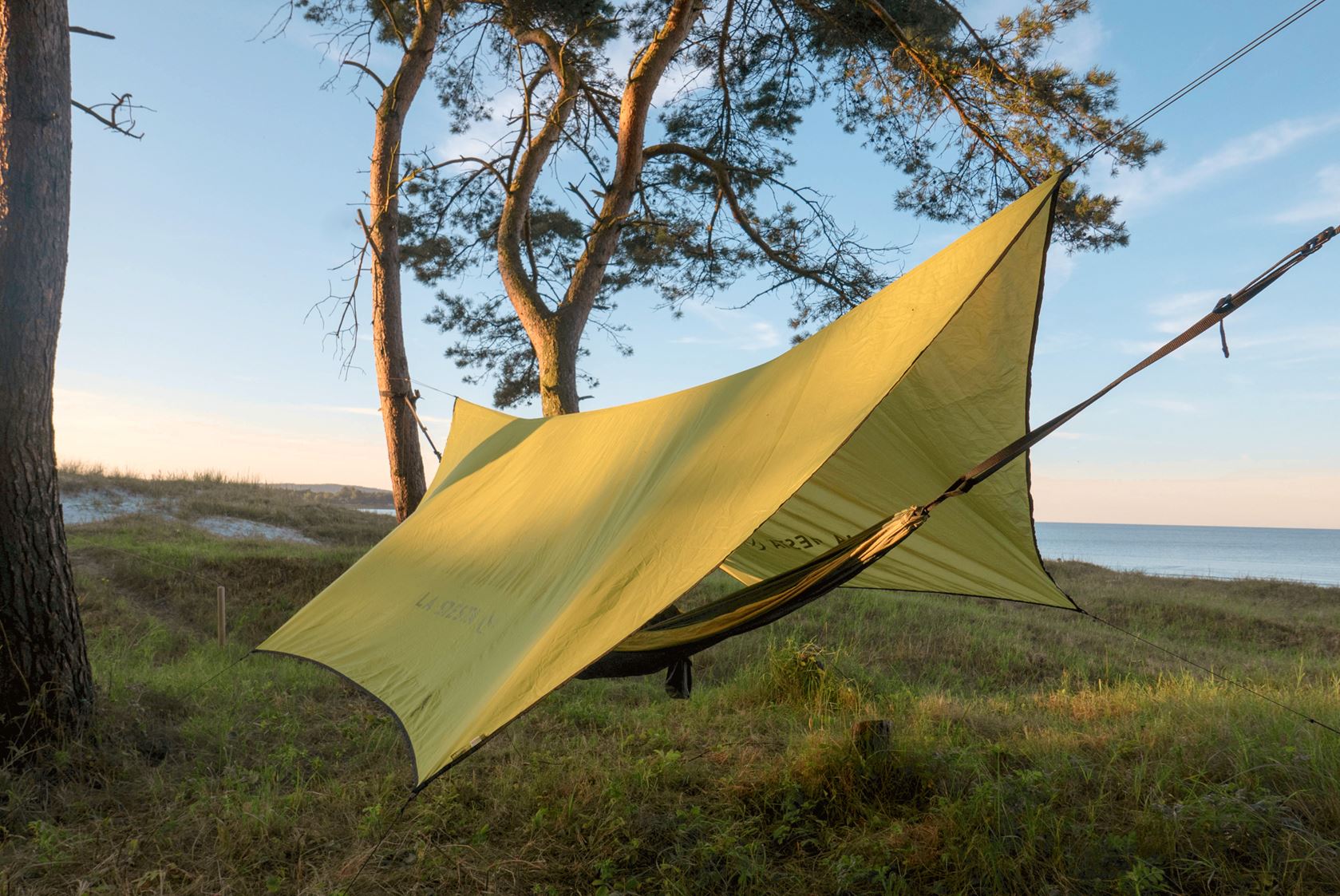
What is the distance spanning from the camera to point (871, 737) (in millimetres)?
2795

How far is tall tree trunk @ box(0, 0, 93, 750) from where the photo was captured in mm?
3154

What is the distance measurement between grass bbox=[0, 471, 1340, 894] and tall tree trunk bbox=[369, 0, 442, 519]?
199 cm

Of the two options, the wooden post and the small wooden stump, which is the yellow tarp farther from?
the wooden post

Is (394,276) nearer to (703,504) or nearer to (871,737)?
(703,504)

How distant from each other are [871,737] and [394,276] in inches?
204

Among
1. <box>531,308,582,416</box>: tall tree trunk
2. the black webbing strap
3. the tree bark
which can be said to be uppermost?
the tree bark

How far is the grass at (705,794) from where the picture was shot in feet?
7.38

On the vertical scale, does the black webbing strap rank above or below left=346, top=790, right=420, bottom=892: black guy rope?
above

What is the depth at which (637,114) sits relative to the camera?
6660 millimetres

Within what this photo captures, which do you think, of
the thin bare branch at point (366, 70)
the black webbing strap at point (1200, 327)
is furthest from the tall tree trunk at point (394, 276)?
the black webbing strap at point (1200, 327)

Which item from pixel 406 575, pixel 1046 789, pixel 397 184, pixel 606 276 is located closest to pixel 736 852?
pixel 1046 789

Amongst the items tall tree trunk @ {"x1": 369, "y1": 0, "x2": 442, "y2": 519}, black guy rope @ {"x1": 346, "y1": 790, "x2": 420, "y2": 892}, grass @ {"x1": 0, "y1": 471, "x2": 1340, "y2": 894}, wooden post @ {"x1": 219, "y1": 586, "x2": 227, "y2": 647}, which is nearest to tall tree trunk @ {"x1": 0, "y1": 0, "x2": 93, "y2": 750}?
grass @ {"x1": 0, "y1": 471, "x2": 1340, "y2": 894}

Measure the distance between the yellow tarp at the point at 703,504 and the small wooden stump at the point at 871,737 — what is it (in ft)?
2.55

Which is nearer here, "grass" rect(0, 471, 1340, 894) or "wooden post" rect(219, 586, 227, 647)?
"grass" rect(0, 471, 1340, 894)
